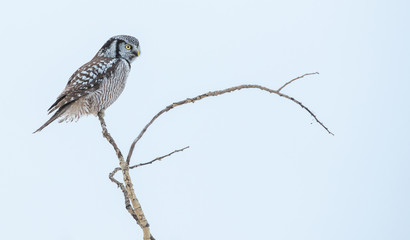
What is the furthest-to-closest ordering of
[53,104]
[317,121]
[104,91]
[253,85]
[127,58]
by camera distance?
[127,58], [104,91], [53,104], [317,121], [253,85]

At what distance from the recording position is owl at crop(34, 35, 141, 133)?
217 centimetres

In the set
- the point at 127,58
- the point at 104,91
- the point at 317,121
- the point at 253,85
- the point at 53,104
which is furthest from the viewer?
the point at 127,58

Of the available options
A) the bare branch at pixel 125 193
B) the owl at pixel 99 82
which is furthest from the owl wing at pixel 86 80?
the bare branch at pixel 125 193

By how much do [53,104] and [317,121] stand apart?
135 centimetres

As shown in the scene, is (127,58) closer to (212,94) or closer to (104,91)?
(104,91)

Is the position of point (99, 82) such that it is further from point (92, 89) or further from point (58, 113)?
point (58, 113)

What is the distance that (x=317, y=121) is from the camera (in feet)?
3.85

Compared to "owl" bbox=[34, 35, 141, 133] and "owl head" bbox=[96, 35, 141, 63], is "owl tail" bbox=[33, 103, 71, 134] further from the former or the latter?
"owl head" bbox=[96, 35, 141, 63]

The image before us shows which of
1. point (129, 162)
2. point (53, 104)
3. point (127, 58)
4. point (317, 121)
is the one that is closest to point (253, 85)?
point (317, 121)

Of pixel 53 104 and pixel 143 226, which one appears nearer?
pixel 143 226

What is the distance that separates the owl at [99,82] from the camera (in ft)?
7.13

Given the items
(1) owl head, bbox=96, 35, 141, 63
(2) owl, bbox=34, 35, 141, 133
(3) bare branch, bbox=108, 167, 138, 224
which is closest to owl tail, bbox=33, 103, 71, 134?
(2) owl, bbox=34, 35, 141, 133

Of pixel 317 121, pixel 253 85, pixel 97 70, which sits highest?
pixel 97 70

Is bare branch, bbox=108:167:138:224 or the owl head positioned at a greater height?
the owl head
